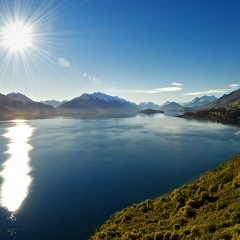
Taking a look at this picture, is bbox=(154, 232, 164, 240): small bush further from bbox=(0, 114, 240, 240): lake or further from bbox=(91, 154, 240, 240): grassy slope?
bbox=(0, 114, 240, 240): lake

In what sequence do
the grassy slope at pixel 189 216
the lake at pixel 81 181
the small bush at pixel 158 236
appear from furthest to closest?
the lake at pixel 81 181 → the small bush at pixel 158 236 → the grassy slope at pixel 189 216

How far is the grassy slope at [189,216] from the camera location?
17922 mm

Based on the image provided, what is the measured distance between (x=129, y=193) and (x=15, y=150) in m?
56.4

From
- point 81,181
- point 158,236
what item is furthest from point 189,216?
point 81,181

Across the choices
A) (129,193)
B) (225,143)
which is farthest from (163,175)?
(225,143)

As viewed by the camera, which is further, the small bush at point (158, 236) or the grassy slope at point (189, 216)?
the small bush at point (158, 236)

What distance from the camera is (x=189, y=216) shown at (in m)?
23.2

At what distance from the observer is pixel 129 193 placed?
39594 millimetres

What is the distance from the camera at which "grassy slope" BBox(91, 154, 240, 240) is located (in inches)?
706

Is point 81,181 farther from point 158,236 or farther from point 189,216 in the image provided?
point 158,236

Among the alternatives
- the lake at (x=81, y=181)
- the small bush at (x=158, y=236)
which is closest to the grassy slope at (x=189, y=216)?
the small bush at (x=158, y=236)

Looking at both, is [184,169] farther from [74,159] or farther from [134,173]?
[74,159]

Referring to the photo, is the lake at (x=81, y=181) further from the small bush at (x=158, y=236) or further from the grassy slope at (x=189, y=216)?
the small bush at (x=158, y=236)

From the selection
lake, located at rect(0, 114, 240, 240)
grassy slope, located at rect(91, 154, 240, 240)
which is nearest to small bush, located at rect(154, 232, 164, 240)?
grassy slope, located at rect(91, 154, 240, 240)
